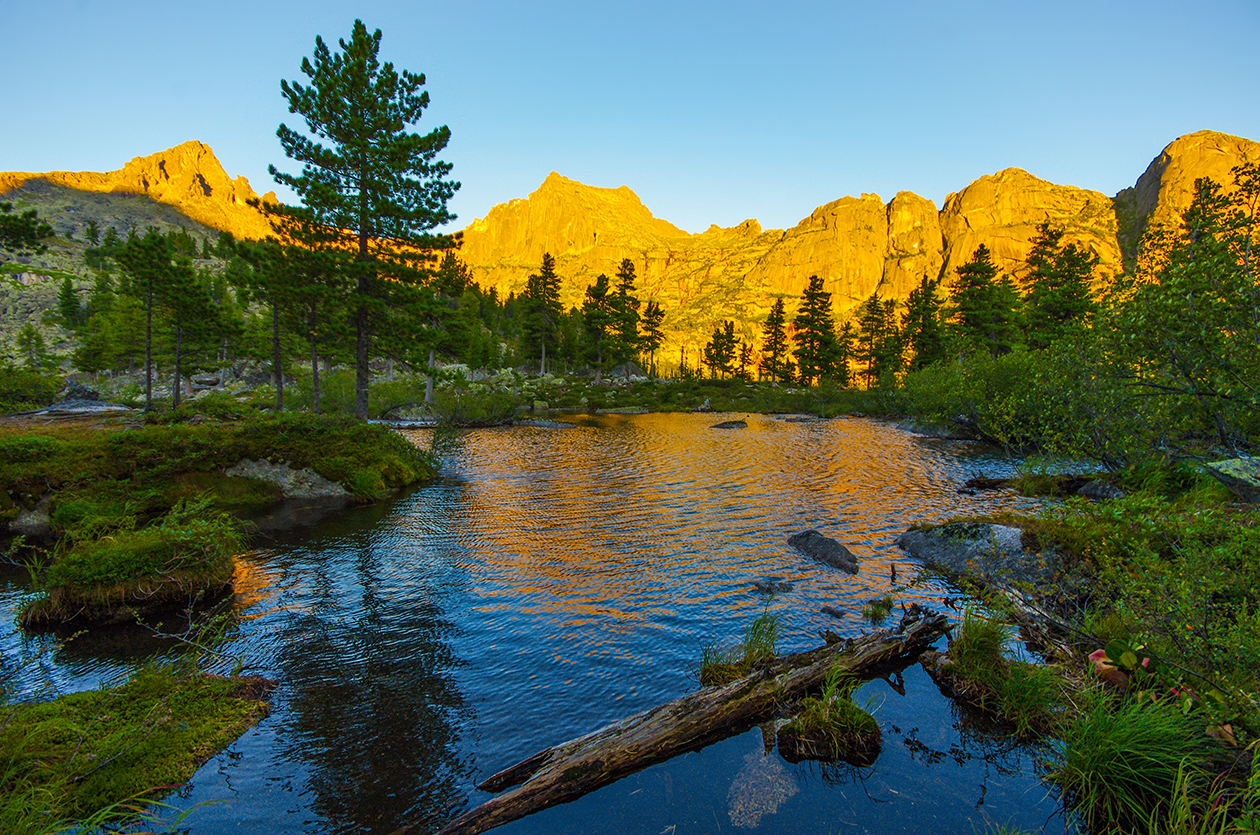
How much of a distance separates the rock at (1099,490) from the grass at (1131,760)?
51.1 feet

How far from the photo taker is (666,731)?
6512mm

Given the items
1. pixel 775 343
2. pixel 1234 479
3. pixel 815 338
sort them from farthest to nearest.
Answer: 1. pixel 775 343
2. pixel 815 338
3. pixel 1234 479

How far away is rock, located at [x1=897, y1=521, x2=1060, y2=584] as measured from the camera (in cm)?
1169

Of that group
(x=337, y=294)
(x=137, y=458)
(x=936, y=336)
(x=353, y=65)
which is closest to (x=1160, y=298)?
(x=137, y=458)

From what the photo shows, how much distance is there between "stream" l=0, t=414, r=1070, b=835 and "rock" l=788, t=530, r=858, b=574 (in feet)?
1.23

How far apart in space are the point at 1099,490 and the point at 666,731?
20.5 m

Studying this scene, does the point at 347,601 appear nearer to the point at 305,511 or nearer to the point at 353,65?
the point at 305,511

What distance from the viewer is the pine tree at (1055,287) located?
46875 mm

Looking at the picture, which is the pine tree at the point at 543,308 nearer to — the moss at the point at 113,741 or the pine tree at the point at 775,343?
the pine tree at the point at 775,343

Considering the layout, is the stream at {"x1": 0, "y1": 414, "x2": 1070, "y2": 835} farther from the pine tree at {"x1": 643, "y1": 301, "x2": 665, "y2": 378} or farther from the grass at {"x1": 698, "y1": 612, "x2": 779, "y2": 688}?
the pine tree at {"x1": 643, "y1": 301, "x2": 665, "y2": 378}

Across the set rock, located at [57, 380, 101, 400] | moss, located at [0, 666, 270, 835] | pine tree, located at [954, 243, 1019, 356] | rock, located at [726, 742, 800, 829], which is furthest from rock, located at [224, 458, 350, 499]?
pine tree, located at [954, 243, 1019, 356]

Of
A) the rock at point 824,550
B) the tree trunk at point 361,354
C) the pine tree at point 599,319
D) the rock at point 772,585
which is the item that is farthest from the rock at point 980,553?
the pine tree at point 599,319

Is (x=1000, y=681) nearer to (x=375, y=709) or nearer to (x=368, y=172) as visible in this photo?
(x=375, y=709)

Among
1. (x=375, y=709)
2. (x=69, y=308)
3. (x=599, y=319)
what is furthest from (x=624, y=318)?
(x=69, y=308)
